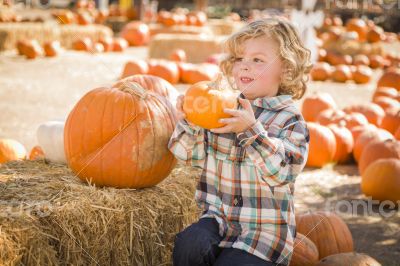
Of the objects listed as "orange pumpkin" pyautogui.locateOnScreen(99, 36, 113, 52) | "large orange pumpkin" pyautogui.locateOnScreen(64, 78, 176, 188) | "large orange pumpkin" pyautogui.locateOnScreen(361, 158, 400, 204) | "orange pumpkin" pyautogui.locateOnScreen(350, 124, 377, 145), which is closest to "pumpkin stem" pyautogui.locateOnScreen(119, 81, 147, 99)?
"large orange pumpkin" pyautogui.locateOnScreen(64, 78, 176, 188)

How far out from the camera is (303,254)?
323 centimetres

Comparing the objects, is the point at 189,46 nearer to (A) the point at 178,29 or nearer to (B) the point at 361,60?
(A) the point at 178,29

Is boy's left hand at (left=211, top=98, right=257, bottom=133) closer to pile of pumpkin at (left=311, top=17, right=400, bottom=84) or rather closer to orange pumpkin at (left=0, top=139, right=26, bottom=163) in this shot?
orange pumpkin at (left=0, top=139, right=26, bottom=163)

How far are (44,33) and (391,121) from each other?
11019mm

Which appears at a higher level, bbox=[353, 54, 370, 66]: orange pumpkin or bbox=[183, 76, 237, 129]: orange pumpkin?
bbox=[183, 76, 237, 129]: orange pumpkin

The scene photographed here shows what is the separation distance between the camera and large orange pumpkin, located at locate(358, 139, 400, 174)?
515 centimetres

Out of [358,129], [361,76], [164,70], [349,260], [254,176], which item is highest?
[254,176]

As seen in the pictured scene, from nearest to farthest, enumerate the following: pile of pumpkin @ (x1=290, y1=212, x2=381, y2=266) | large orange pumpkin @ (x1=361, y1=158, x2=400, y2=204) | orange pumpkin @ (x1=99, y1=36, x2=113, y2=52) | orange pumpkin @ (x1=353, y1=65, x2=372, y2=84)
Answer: pile of pumpkin @ (x1=290, y1=212, x2=381, y2=266), large orange pumpkin @ (x1=361, y1=158, x2=400, y2=204), orange pumpkin @ (x1=353, y1=65, x2=372, y2=84), orange pumpkin @ (x1=99, y1=36, x2=113, y2=52)

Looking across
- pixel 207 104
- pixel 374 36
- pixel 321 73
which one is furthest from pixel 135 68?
pixel 374 36

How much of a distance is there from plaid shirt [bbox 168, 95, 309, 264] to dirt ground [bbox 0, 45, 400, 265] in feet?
3.68

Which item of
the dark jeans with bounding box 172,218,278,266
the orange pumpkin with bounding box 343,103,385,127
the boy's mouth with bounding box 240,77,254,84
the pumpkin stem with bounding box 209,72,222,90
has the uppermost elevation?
the boy's mouth with bounding box 240,77,254,84

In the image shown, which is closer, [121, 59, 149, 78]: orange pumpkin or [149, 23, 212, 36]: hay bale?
[121, 59, 149, 78]: orange pumpkin

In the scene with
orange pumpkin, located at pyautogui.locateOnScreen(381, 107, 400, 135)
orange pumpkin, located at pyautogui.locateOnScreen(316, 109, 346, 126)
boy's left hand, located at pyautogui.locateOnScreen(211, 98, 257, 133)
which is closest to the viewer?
boy's left hand, located at pyautogui.locateOnScreen(211, 98, 257, 133)

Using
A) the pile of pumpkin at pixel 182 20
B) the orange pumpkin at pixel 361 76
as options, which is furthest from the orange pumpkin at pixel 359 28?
the orange pumpkin at pixel 361 76
